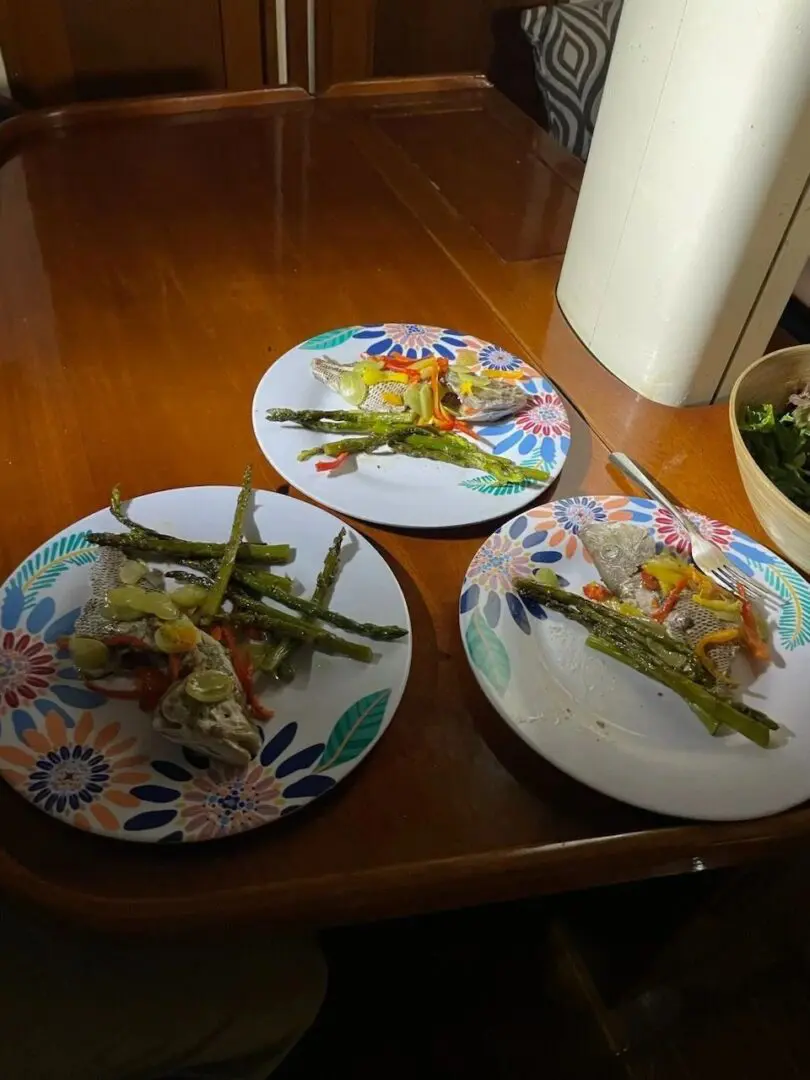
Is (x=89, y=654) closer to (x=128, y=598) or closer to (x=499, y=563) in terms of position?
(x=128, y=598)

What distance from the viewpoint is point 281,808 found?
0.65 meters

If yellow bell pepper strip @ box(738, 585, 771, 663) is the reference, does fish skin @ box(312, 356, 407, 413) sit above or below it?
below

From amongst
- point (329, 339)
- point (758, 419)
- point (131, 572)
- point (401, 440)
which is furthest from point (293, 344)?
point (758, 419)

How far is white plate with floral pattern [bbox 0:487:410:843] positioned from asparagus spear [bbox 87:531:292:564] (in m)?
0.02

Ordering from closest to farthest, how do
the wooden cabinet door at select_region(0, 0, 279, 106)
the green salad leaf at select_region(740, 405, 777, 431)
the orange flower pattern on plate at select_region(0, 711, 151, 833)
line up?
the orange flower pattern on plate at select_region(0, 711, 151, 833) < the green salad leaf at select_region(740, 405, 777, 431) < the wooden cabinet door at select_region(0, 0, 279, 106)

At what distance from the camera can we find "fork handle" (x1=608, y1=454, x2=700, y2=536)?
2.95ft

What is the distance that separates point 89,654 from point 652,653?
494mm

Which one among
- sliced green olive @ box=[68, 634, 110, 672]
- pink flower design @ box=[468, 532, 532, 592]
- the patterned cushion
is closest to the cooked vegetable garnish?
sliced green olive @ box=[68, 634, 110, 672]

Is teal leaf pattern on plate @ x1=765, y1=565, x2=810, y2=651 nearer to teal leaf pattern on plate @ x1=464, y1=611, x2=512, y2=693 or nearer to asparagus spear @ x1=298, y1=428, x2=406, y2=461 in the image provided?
teal leaf pattern on plate @ x1=464, y1=611, x2=512, y2=693

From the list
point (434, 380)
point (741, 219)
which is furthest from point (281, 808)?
point (741, 219)

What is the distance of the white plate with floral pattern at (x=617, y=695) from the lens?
0.68 m

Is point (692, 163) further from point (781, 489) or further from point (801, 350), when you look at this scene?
point (781, 489)

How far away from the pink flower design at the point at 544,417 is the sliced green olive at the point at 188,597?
0.44 metres

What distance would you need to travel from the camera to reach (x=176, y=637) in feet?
2.35
